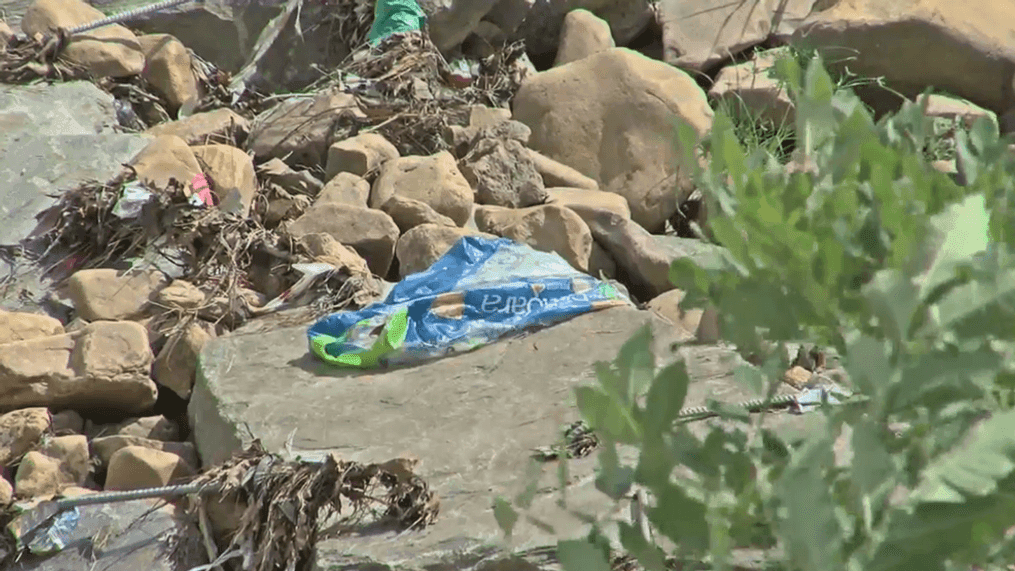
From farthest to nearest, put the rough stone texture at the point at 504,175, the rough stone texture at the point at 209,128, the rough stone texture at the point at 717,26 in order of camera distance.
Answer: the rough stone texture at the point at 717,26
the rough stone texture at the point at 209,128
the rough stone texture at the point at 504,175

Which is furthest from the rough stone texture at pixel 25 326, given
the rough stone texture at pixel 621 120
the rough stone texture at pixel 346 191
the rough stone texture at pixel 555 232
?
the rough stone texture at pixel 621 120

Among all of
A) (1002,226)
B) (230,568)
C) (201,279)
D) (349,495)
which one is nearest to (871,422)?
(1002,226)

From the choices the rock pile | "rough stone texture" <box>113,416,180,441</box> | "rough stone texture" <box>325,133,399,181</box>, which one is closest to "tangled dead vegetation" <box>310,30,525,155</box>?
the rock pile

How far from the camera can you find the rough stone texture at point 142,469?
319 centimetres

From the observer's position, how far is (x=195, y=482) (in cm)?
297

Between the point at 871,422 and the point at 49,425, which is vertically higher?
the point at 871,422

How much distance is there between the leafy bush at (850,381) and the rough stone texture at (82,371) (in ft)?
8.41

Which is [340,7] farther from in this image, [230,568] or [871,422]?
[871,422]

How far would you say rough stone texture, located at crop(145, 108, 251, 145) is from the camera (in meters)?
4.67

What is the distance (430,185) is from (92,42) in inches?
62.2

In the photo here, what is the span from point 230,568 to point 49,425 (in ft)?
2.68

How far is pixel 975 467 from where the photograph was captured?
89cm

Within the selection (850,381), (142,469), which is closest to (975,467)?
(850,381)

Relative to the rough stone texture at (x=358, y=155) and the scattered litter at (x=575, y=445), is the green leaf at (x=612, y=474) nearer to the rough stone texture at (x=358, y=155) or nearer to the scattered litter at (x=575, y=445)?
the scattered litter at (x=575, y=445)
